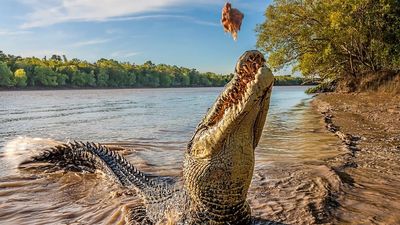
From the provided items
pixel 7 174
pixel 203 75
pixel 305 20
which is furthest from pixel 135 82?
pixel 7 174

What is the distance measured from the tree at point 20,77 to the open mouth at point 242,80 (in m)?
94.0

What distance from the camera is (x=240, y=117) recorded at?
9.50ft

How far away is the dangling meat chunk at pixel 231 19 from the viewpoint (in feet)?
12.2

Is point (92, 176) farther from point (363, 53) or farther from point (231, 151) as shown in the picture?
point (363, 53)

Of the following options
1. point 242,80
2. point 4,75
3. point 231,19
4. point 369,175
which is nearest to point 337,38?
point 369,175

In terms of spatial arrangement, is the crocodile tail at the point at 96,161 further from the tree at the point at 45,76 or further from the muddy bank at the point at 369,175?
the tree at the point at 45,76

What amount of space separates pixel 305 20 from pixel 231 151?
27.9 metres

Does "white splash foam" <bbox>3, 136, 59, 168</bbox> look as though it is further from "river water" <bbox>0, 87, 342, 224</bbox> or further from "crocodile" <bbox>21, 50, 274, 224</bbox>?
"crocodile" <bbox>21, 50, 274, 224</bbox>

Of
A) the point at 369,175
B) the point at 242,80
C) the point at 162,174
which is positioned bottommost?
the point at 162,174

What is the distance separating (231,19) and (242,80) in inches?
46.2

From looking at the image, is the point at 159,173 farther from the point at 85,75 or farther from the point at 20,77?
the point at 85,75

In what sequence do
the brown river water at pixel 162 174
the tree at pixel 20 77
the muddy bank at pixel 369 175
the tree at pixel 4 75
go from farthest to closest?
the tree at pixel 20 77, the tree at pixel 4 75, the brown river water at pixel 162 174, the muddy bank at pixel 369 175

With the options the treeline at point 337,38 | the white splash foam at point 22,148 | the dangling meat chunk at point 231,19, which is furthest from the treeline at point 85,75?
the dangling meat chunk at point 231,19

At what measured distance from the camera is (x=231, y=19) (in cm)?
383
